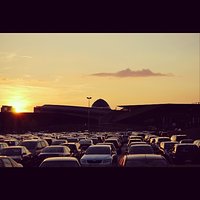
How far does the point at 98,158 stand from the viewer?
23.7 metres

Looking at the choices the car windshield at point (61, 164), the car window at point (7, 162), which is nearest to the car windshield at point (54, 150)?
the car window at point (7, 162)

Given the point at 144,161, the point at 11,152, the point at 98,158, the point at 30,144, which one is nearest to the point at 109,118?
the point at 30,144

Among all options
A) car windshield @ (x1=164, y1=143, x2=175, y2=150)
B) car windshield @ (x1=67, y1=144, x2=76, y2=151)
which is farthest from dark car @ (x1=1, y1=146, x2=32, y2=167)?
car windshield @ (x1=164, y1=143, x2=175, y2=150)

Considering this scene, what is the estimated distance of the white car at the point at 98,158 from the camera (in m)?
23.2

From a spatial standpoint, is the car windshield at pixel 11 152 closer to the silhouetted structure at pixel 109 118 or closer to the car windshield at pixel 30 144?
the car windshield at pixel 30 144

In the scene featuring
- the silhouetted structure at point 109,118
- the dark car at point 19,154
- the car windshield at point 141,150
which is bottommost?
the dark car at point 19,154

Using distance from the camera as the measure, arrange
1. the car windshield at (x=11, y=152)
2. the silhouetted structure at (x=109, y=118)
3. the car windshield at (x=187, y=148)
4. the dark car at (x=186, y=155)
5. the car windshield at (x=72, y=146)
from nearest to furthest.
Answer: the car windshield at (x=11, y=152)
the dark car at (x=186, y=155)
the car windshield at (x=187, y=148)
the car windshield at (x=72, y=146)
the silhouetted structure at (x=109, y=118)

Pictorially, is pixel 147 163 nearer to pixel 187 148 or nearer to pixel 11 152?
pixel 187 148

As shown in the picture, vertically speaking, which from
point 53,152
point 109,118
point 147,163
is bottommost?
point 53,152

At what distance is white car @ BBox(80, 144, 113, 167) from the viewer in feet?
76.1

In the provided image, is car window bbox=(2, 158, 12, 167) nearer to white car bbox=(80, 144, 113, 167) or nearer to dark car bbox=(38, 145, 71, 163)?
white car bbox=(80, 144, 113, 167)
